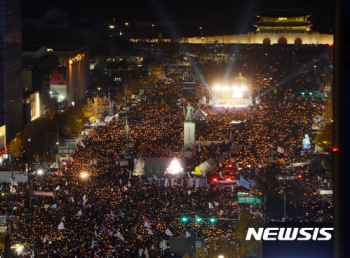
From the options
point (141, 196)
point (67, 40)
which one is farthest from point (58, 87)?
point (141, 196)

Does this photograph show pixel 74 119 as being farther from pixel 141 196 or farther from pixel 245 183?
pixel 141 196

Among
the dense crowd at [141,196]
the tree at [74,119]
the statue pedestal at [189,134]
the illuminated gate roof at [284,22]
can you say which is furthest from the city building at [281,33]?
the statue pedestal at [189,134]

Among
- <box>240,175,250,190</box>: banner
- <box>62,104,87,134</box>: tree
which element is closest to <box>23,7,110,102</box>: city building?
<box>62,104,87,134</box>: tree

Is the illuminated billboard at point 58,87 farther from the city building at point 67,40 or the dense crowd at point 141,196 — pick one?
the dense crowd at point 141,196

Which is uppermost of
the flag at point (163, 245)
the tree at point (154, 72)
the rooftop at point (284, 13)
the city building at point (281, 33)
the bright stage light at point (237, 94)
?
the rooftop at point (284, 13)

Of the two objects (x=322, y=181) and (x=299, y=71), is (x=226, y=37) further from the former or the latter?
(x=322, y=181)

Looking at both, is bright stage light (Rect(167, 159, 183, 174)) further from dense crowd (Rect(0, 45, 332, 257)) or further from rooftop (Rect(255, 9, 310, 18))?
rooftop (Rect(255, 9, 310, 18))
